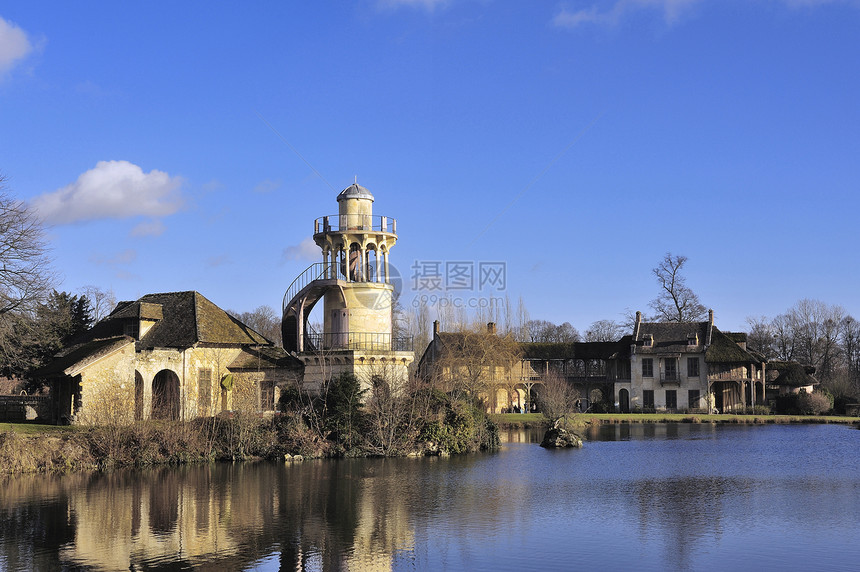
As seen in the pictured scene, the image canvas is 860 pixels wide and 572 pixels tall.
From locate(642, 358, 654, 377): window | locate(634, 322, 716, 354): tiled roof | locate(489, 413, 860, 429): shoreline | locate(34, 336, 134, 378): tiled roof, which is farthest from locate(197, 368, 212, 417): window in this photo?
locate(642, 358, 654, 377): window

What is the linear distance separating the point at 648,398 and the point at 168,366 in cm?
4116

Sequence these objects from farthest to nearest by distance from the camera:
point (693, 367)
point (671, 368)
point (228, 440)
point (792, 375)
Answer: point (671, 368)
point (693, 367)
point (792, 375)
point (228, 440)

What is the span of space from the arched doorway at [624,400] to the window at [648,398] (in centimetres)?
122

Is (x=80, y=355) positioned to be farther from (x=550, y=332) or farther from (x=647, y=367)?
(x=550, y=332)

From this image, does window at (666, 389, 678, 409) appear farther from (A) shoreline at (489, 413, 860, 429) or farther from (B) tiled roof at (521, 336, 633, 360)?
(A) shoreline at (489, 413, 860, 429)

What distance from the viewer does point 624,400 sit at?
6669cm

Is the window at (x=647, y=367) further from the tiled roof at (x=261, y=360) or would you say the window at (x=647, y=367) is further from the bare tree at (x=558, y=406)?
the tiled roof at (x=261, y=360)

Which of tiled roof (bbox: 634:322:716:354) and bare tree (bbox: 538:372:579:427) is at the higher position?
tiled roof (bbox: 634:322:716:354)

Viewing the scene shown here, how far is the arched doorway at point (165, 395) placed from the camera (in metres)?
34.6

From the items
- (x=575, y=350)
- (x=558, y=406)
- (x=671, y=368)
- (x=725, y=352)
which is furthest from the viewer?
(x=575, y=350)

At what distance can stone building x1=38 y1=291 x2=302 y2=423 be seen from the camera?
33.9 meters

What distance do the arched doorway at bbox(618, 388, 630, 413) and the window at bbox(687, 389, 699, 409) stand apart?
4590mm

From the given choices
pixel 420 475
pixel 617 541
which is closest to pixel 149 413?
pixel 420 475

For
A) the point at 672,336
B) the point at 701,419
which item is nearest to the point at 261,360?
the point at 701,419
